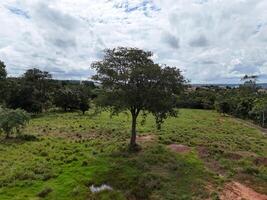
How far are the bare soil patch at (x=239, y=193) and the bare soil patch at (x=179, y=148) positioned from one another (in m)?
9.44

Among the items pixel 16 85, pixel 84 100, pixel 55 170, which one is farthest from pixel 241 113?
pixel 55 170

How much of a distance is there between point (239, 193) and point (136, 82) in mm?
12482

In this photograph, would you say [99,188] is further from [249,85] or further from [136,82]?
[249,85]

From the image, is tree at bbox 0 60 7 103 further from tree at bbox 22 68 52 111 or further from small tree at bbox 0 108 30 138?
small tree at bbox 0 108 30 138

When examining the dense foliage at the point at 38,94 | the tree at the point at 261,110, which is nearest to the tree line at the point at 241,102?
the tree at the point at 261,110

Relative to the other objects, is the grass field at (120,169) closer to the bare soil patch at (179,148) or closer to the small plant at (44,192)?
the small plant at (44,192)

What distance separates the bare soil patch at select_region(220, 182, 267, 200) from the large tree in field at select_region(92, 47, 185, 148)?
908 cm

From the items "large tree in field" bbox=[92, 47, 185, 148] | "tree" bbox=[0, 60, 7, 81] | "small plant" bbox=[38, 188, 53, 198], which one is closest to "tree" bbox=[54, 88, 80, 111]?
"tree" bbox=[0, 60, 7, 81]

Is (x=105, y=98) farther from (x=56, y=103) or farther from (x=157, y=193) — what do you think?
(x=56, y=103)

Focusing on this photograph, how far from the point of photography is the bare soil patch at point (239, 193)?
72.0 ft

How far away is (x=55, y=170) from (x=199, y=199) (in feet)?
35.1

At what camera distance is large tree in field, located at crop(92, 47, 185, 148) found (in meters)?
29.3

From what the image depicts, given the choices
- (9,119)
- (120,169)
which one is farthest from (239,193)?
(9,119)

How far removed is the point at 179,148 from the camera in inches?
1346
